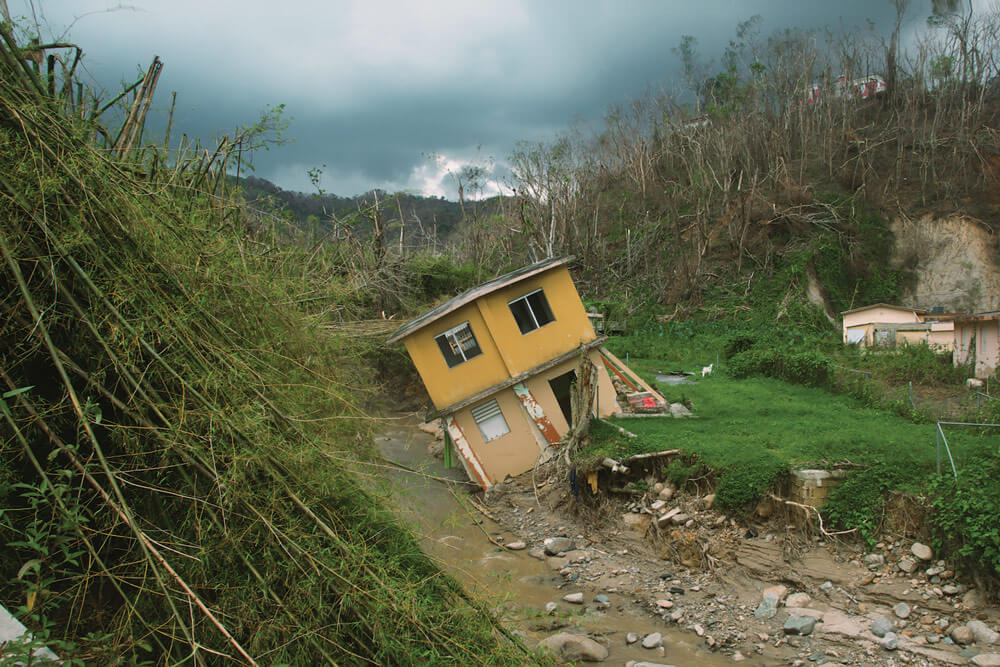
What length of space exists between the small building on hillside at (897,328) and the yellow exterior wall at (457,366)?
478 inches

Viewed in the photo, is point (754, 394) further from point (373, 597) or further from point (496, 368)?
point (373, 597)

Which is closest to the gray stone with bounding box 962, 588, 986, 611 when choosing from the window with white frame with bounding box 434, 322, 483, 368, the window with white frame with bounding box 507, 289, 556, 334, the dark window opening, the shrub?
the shrub

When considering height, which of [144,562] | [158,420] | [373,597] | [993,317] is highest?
[158,420]

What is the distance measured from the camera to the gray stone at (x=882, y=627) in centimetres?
691

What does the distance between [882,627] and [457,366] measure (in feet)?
31.6

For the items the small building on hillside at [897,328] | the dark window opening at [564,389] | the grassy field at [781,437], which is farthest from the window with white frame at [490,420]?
the small building on hillside at [897,328]

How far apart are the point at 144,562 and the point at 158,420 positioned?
0.45 m

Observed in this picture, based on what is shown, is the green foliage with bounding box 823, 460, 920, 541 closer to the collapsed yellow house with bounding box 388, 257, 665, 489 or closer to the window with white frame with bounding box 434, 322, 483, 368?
the collapsed yellow house with bounding box 388, 257, 665, 489

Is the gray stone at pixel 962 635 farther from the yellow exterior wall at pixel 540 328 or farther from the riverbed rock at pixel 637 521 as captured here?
the yellow exterior wall at pixel 540 328

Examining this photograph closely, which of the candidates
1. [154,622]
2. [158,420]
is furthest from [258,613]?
[158,420]

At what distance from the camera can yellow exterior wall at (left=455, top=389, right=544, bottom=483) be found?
566 inches

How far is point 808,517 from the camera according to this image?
880cm

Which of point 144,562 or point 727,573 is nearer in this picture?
point 144,562

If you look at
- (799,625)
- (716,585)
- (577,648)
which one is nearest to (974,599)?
(799,625)
